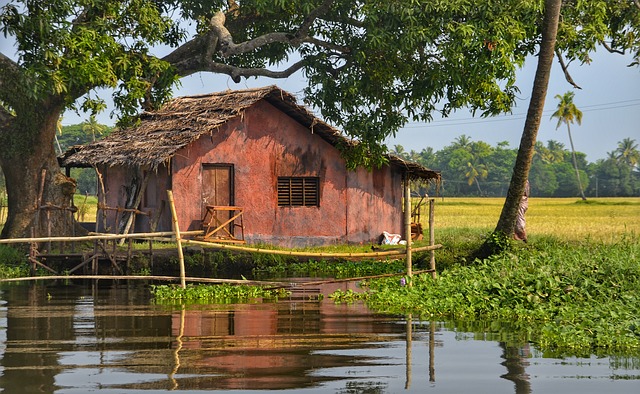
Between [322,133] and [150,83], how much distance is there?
579 cm

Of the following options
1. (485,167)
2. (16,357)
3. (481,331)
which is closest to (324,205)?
(481,331)

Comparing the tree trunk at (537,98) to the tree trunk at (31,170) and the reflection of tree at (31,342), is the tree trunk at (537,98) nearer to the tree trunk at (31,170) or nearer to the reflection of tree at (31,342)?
the reflection of tree at (31,342)

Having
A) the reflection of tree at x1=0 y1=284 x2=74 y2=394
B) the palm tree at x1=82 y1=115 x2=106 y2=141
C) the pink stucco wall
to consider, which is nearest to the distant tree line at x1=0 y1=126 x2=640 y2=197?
the palm tree at x1=82 y1=115 x2=106 y2=141

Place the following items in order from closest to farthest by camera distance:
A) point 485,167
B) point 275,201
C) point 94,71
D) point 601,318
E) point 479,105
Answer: point 601,318, point 94,71, point 479,105, point 275,201, point 485,167

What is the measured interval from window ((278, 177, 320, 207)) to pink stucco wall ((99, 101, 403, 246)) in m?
0.18

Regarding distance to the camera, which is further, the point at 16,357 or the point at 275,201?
the point at 275,201

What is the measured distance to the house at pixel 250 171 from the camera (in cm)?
2594

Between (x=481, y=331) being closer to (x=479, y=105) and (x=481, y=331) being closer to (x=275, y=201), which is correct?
(x=479, y=105)

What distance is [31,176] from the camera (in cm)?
2523

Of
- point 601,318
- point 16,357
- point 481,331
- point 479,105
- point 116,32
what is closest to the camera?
point 16,357

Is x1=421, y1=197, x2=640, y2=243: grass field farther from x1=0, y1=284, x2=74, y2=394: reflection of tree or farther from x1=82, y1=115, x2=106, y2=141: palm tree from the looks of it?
x1=82, y1=115, x2=106, y2=141: palm tree

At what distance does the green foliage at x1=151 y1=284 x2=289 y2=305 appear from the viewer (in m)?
16.5

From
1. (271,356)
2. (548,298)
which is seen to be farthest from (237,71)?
(271,356)

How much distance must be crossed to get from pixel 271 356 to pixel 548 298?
5108 mm
